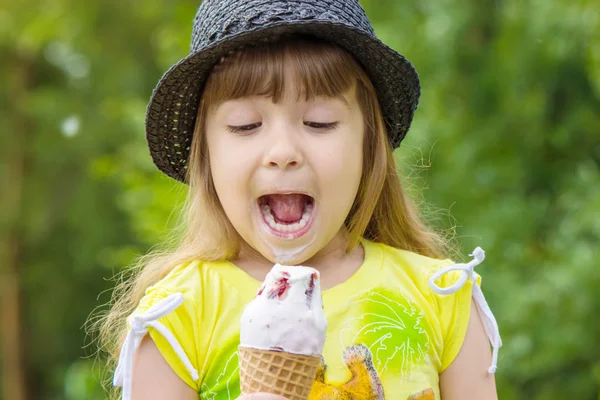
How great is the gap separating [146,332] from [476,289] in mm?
918

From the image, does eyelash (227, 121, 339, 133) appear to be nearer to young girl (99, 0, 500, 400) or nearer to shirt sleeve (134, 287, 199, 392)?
young girl (99, 0, 500, 400)

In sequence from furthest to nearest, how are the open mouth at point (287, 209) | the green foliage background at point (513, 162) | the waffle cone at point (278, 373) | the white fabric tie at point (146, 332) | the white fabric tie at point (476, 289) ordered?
1. the green foliage background at point (513, 162)
2. the white fabric tie at point (476, 289)
3. the open mouth at point (287, 209)
4. the white fabric tie at point (146, 332)
5. the waffle cone at point (278, 373)

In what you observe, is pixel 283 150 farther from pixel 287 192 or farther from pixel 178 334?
pixel 178 334

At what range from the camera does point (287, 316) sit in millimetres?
2104

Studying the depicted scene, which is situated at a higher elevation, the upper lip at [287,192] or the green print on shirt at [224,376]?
the upper lip at [287,192]

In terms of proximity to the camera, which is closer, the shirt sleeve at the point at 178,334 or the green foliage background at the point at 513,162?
the shirt sleeve at the point at 178,334

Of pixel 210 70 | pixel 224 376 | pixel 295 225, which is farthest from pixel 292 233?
pixel 210 70

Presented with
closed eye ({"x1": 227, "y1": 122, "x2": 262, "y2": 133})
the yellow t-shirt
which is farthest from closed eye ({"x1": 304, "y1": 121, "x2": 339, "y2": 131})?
the yellow t-shirt

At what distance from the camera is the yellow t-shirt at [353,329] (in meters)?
2.32

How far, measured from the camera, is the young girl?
2318 millimetres

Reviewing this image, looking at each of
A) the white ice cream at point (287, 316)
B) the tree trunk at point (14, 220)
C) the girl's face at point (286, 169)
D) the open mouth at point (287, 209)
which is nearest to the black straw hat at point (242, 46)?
the girl's face at point (286, 169)

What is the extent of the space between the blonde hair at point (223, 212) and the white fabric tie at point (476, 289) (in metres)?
0.28

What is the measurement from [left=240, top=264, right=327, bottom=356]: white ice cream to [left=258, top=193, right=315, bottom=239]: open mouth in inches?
9.5

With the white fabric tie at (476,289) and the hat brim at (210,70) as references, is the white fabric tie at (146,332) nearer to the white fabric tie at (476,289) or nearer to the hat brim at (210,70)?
the hat brim at (210,70)
